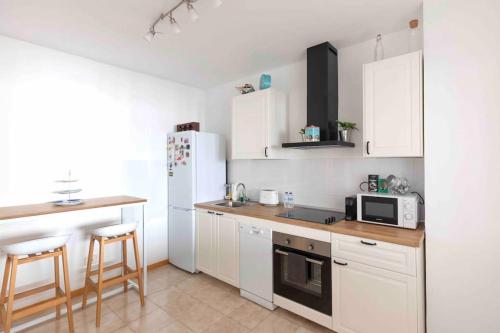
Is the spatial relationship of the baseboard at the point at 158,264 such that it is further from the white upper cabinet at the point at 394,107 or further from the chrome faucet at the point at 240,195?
the white upper cabinet at the point at 394,107

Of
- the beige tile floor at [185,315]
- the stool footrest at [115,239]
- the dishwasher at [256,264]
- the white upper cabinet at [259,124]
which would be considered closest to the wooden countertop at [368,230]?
the dishwasher at [256,264]

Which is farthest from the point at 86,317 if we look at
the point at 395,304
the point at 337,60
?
the point at 337,60

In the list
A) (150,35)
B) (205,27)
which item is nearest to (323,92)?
(205,27)

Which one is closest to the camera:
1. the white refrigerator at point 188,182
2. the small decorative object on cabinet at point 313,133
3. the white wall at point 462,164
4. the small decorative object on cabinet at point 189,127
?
the white wall at point 462,164

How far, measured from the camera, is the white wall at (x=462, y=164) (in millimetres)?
1577

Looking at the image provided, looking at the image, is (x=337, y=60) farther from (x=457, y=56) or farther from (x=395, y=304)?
(x=395, y=304)

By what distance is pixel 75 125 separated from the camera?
8.57ft

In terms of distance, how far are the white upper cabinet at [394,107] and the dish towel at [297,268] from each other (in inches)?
40.8

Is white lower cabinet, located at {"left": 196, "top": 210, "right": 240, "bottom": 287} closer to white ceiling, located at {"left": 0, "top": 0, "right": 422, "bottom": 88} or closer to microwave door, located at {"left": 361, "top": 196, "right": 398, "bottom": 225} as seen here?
microwave door, located at {"left": 361, "top": 196, "right": 398, "bottom": 225}

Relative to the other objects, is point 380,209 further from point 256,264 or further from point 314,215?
point 256,264

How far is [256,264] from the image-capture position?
2438 mm

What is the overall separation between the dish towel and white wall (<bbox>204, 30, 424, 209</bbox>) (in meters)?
0.73

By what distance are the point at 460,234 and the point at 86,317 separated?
3094 millimetres

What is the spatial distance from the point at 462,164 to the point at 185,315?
2533 millimetres
